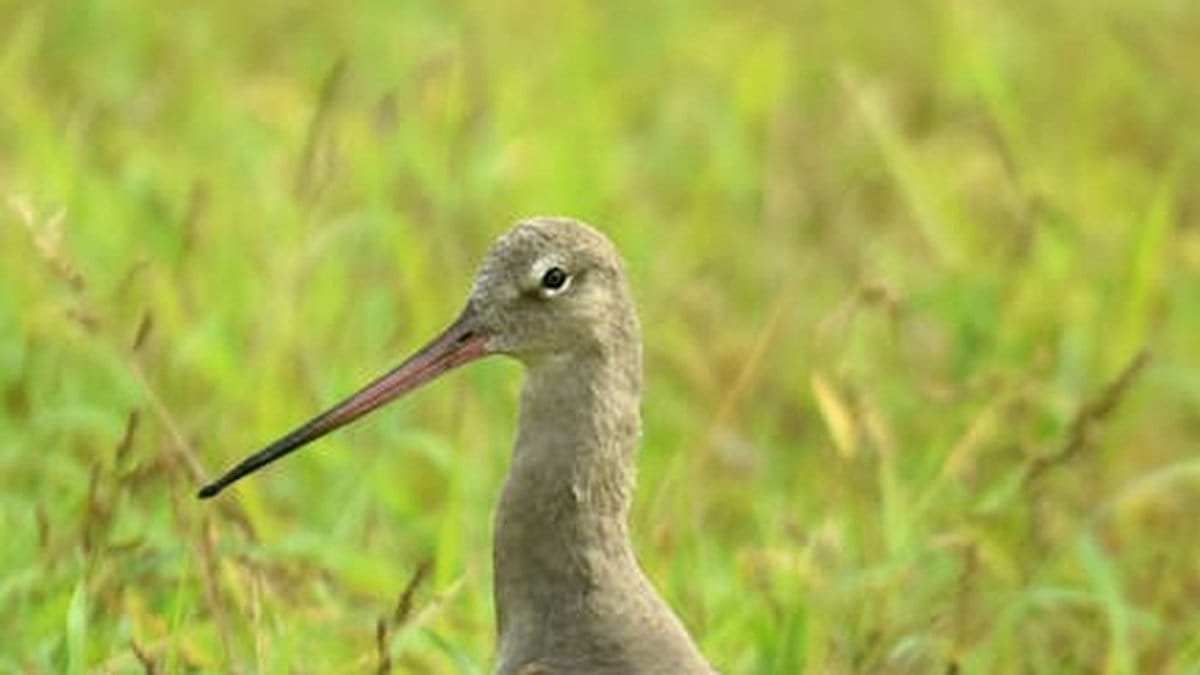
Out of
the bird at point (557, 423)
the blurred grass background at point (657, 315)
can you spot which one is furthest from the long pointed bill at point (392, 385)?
the blurred grass background at point (657, 315)

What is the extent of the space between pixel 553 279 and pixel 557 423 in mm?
177

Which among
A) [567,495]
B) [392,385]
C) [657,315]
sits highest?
[392,385]

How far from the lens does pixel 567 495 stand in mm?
4281

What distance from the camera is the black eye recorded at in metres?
4.32

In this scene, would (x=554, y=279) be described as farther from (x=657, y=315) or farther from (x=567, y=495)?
(x=657, y=315)

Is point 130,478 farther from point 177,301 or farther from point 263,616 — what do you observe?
point 177,301

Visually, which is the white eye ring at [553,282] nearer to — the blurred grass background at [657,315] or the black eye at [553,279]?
the black eye at [553,279]

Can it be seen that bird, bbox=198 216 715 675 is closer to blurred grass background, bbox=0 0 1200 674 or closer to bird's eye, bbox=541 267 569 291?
bird's eye, bbox=541 267 569 291

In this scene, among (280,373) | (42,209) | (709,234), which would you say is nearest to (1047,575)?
(280,373)

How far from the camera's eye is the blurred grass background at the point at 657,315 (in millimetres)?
4949

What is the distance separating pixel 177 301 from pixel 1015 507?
5.24 ft

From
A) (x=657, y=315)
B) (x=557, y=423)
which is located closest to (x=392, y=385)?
(x=557, y=423)

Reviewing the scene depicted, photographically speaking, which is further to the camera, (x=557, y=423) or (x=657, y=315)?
(x=657, y=315)

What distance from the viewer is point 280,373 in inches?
239
